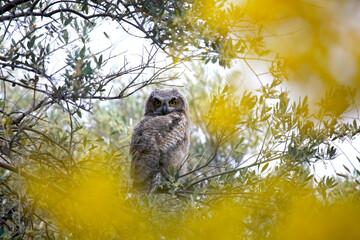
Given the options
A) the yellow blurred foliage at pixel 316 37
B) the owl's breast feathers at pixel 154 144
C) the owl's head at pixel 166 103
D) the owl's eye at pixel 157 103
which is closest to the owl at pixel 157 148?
the owl's breast feathers at pixel 154 144

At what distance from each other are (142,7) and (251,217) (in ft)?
7.08

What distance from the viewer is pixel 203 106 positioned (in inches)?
340

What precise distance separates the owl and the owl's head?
0.15m

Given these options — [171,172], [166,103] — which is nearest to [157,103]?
[166,103]

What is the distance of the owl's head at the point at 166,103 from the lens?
6262 mm

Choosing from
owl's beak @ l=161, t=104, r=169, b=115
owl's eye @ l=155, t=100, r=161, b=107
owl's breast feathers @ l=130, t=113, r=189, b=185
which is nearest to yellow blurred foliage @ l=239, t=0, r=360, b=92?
owl's breast feathers @ l=130, t=113, r=189, b=185

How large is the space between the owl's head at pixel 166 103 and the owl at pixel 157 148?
0.15 m

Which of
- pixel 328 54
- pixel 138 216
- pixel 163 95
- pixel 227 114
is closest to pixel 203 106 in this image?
pixel 163 95

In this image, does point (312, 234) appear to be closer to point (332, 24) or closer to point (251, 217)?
point (251, 217)

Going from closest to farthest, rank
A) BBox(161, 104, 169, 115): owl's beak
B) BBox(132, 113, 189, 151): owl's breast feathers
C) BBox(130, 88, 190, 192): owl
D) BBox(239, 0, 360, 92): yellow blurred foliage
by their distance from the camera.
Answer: BBox(239, 0, 360, 92): yellow blurred foliage < BBox(130, 88, 190, 192): owl < BBox(132, 113, 189, 151): owl's breast feathers < BBox(161, 104, 169, 115): owl's beak

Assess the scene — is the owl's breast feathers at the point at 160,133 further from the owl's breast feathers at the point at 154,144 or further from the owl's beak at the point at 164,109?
the owl's beak at the point at 164,109

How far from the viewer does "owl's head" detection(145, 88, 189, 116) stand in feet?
20.5

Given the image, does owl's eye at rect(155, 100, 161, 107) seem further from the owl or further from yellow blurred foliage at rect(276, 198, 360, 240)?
yellow blurred foliage at rect(276, 198, 360, 240)

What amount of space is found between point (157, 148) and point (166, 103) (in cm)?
132
